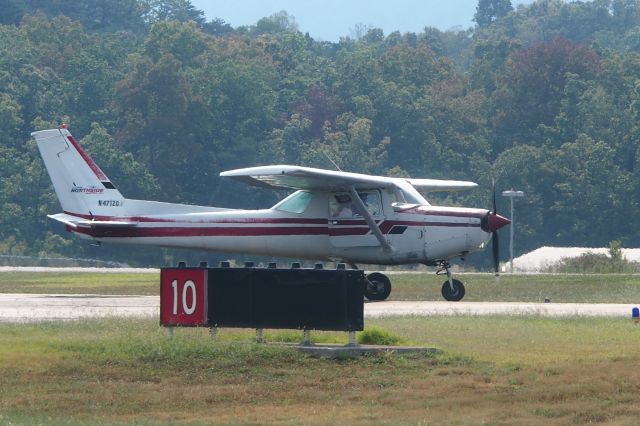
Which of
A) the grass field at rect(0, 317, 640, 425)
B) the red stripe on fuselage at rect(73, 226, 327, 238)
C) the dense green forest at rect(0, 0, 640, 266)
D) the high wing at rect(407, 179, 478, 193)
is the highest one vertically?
the dense green forest at rect(0, 0, 640, 266)

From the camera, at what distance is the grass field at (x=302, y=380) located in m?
16.3

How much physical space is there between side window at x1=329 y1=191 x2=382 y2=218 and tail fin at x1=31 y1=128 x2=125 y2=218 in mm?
5357

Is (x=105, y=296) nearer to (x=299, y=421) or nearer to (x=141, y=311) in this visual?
(x=141, y=311)

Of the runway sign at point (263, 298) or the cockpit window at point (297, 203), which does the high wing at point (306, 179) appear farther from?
the runway sign at point (263, 298)

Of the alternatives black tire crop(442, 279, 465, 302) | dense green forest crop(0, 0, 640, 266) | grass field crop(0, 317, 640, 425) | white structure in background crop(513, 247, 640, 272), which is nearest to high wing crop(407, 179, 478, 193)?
black tire crop(442, 279, 465, 302)

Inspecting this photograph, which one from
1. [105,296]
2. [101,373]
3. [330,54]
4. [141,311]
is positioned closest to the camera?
[101,373]

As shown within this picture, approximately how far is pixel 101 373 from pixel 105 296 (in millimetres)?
15126

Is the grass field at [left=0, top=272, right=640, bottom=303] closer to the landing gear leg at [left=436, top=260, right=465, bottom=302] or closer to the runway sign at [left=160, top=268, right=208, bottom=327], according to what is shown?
the landing gear leg at [left=436, top=260, right=465, bottom=302]

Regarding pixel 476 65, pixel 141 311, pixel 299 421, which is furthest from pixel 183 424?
pixel 476 65

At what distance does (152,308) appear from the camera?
28.7 m

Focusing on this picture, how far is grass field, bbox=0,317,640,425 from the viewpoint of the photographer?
53.6 feet

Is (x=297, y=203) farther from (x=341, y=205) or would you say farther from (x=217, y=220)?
(x=217, y=220)

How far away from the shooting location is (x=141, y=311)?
2766 cm

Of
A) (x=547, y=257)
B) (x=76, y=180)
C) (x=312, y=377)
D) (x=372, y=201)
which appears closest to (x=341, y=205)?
(x=372, y=201)
